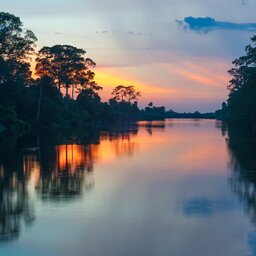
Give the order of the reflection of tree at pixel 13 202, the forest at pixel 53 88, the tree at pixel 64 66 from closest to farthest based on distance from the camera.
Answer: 1. the reflection of tree at pixel 13 202
2. the forest at pixel 53 88
3. the tree at pixel 64 66

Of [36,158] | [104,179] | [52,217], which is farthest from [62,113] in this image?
[52,217]

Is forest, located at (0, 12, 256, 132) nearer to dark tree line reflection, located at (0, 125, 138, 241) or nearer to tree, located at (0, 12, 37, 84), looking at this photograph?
tree, located at (0, 12, 37, 84)

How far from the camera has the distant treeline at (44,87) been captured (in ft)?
209

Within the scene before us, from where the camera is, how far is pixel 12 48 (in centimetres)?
6544

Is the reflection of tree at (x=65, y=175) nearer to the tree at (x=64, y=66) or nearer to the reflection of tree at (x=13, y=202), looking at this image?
the reflection of tree at (x=13, y=202)

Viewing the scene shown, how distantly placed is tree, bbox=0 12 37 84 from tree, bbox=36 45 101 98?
18.1 metres

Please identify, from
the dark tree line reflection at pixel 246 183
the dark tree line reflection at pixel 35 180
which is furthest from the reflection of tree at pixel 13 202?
the dark tree line reflection at pixel 246 183

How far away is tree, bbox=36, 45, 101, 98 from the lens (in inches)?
3401

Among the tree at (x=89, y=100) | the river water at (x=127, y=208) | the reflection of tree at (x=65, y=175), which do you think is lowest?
the river water at (x=127, y=208)

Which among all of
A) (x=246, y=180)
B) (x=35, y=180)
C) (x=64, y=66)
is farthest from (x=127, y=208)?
(x=64, y=66)

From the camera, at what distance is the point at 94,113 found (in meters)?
95.6

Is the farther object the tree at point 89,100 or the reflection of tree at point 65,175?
the tree at point 89,100

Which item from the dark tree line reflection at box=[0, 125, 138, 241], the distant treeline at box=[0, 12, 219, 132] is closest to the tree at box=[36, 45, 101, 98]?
the distant treeline at box=[0, 12, 219, 132]

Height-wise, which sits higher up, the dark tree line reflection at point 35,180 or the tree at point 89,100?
the tree at point 89,100
